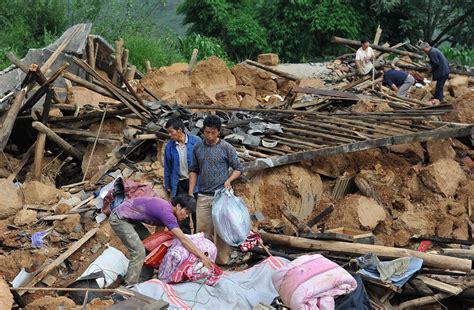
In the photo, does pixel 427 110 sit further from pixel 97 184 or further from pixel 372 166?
pixel 97 184

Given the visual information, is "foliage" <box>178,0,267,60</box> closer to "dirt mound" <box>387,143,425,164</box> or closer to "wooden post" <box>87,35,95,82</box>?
"wooden post" <box>87,35,95,82</box>

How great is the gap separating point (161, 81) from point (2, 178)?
4582 millimetres

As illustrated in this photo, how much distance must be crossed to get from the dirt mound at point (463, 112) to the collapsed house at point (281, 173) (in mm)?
19

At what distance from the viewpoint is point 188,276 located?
20.4 feet

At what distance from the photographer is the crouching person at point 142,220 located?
605 centimetres

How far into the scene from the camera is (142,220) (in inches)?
249

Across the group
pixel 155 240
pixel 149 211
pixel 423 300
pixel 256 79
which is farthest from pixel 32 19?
pixel 423 300

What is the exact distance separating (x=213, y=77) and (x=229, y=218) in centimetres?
782

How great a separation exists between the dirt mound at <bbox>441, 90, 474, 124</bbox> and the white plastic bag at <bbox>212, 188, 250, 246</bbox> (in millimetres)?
4984

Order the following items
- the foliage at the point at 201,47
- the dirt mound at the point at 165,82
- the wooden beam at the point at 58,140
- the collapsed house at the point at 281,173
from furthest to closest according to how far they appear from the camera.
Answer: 1. the foliage at the point at 201,47
2. the dirt mound at the point at 165,82
3. the wooden beam at the point at 58,140
4. the collapsed house at the point at 281,173

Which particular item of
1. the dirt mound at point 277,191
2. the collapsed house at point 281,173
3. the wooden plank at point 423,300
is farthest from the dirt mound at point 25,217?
the wooden plank at point 423,300

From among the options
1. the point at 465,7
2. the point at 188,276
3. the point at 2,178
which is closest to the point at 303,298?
the point at 188,276

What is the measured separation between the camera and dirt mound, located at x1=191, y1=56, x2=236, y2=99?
1388 cm

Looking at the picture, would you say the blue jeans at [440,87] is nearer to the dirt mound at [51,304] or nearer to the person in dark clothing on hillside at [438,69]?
Answer: the person in dark clothing on hillside at [438,69]
